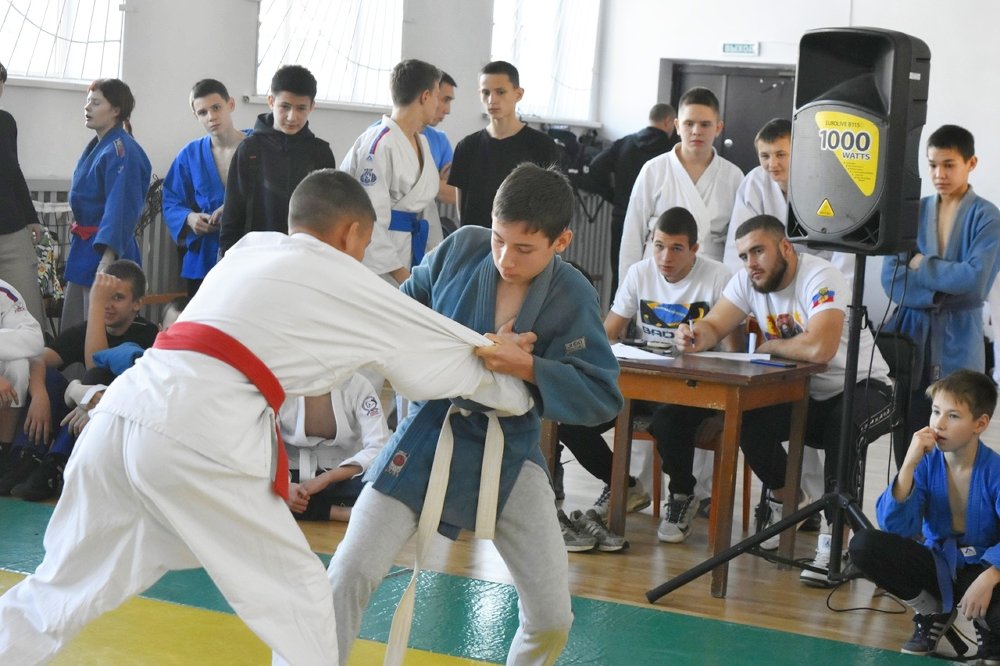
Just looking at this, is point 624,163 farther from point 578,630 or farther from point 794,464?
point 578,630

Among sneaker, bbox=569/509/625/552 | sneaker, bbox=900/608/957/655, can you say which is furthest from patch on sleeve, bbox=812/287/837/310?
sneaker, bbox=900/608/957/655

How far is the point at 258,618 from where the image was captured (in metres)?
2.02

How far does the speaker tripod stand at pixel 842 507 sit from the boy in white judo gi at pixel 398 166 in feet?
5.76

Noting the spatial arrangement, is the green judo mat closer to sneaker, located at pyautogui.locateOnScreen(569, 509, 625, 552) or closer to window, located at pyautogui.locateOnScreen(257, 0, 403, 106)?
sneaker, located at pyautogui.locateOnScreen(569, 509, 625, 552)

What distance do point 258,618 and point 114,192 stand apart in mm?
3345

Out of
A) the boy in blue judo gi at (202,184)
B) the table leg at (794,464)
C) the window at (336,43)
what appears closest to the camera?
the table leg at (794,464)

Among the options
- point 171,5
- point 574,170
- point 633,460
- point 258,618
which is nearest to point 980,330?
point 633,460

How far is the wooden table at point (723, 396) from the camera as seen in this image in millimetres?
3643

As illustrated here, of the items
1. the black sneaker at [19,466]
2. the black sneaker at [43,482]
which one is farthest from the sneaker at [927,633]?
the black sneaker at [19,466]

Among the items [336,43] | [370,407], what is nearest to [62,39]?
[336,43]

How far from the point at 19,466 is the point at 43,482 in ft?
0.55

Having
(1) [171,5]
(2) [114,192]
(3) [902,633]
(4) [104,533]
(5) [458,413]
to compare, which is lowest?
(3) [902,633]

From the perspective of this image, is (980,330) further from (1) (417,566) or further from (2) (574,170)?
(2) (574,170)

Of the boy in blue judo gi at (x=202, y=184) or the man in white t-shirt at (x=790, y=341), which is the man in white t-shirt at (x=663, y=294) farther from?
the boy in blue judo gi at (x=202, y=184)
